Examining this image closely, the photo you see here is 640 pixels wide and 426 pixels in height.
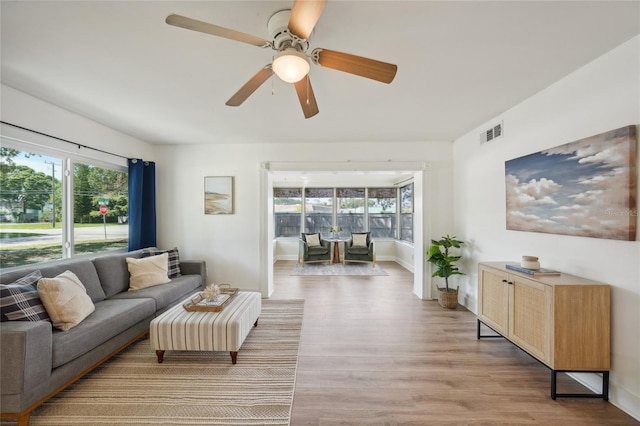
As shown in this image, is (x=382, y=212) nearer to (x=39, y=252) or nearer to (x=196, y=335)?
(x=196, y=335)

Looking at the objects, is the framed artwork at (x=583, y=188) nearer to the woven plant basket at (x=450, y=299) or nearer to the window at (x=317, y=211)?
the woven plant basket at (x=450, y=299)

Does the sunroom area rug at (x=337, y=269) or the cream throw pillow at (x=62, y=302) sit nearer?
the cream throw pillow at (x=62, y=302)

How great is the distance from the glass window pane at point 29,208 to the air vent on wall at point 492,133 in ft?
16.7

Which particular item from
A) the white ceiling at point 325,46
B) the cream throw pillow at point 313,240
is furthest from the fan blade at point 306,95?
the cream throw pillow at point 313,240

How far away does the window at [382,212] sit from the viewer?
755 cm

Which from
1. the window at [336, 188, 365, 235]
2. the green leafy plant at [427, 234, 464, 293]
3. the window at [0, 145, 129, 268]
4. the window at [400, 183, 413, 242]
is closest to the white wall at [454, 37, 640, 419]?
the green leafy plant at [427, 234, 464, 293]

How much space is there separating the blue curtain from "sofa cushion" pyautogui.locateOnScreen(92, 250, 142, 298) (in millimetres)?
699

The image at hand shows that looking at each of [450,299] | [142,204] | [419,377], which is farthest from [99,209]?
[450,299]

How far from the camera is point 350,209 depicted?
25.2 ft

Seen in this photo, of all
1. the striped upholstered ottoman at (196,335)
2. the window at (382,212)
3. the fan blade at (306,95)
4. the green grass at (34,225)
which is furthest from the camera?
the window at (382,212)

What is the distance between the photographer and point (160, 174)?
418 centimetres

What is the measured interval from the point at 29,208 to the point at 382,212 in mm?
7015

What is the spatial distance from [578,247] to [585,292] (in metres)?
0.39

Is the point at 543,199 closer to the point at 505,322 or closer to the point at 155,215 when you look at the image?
the point at 505,322
